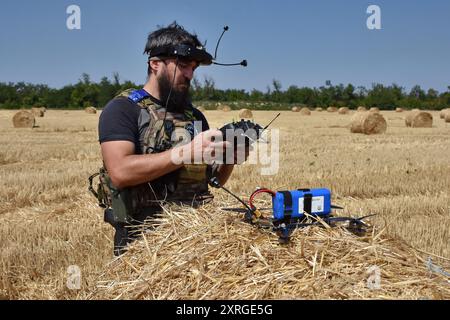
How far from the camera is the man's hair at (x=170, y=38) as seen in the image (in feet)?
10.9

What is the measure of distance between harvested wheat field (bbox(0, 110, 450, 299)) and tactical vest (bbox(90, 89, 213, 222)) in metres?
0.20

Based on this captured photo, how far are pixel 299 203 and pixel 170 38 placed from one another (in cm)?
142

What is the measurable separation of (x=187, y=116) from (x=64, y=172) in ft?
22.0

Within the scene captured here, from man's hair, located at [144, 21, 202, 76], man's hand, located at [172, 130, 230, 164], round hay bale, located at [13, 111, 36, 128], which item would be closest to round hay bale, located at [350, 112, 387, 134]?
round hay bale, located at [13, 111, 36, 128]

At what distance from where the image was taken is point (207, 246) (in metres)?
2.73

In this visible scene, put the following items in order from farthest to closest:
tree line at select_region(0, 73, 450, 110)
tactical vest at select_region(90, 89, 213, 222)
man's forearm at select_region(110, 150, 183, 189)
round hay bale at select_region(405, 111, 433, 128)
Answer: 1. tree line at select_region(0, 73, 450, 110)
2. round hay bale at select_region(405, 111, 433, 128)
3. tactical vest at select_region(90, 89, 213, 222)
4. man's forearm at select_region(110, 150, 183, 189)

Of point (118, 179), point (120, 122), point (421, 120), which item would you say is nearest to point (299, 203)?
point (118, 179)

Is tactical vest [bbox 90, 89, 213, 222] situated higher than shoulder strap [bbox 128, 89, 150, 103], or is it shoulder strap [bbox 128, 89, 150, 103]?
shoulder strap [bbox 128, 89, 150, 103]

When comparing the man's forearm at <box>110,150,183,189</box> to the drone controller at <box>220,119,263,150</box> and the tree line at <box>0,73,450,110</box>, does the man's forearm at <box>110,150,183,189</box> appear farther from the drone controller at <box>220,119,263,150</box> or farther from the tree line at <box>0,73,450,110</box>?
the tree line at <box>0,73,450,110</box>

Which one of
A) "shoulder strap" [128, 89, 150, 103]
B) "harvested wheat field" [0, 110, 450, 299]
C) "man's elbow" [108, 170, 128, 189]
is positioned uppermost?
"shoulder strap" [128, 89, 150, 103]

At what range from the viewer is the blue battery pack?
2756 millimetres

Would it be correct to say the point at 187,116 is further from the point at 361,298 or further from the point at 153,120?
the point at 361,298

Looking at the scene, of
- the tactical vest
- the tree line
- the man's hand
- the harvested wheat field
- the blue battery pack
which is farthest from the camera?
the tree line
